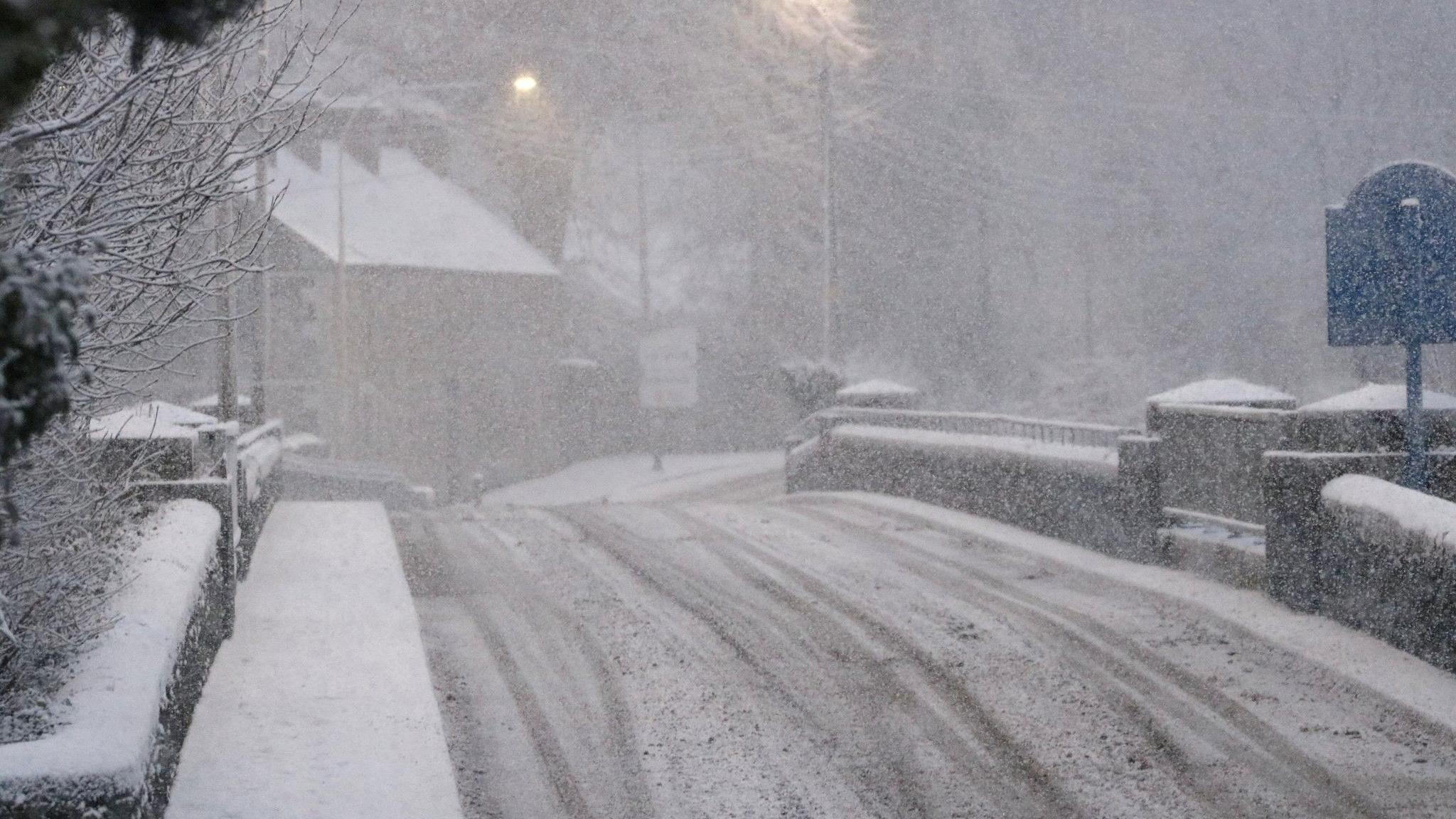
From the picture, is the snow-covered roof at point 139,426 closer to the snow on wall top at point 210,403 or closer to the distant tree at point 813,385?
the snow on wall top at point 210,403

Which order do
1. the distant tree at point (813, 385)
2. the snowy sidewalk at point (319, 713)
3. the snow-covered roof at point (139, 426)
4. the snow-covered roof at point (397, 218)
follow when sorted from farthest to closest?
the snow-covered roof at point (397, 218)
the distant tree at point (813, 385)
the snow-covered roof at point (139, 426)
the snowy sidewalk at point (319, 713)

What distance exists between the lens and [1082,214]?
5159 centimetres

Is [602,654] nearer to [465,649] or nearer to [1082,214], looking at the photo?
[465,649]

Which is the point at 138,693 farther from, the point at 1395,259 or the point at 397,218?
the point at 397,218

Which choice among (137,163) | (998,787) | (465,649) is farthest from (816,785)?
(137,163)

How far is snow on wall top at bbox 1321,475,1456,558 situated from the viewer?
8.16m

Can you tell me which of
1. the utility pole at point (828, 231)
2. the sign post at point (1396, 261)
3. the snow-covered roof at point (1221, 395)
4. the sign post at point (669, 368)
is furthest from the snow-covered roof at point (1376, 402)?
the sign post at point (669, 368)

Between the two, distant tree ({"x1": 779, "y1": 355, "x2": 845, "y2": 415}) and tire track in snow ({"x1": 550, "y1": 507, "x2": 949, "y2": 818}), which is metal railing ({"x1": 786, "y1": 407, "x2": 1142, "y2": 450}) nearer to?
distant tree ({"x1": 779, "y1": 355, "x2": 845, "y2": 415})

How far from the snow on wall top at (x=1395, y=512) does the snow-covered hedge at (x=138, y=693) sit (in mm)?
Result: 7260

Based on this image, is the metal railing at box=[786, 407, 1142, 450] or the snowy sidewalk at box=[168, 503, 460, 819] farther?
the metal railing at box=[786, 407, 1142, 450]

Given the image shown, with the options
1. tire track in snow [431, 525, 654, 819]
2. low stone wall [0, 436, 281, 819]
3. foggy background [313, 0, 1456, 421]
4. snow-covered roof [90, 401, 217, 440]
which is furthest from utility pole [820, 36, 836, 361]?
snow-covered roof [90, 401, 217, 440]

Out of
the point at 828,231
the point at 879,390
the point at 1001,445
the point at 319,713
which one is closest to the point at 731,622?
the point at 319,713

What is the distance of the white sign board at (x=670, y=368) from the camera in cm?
3353

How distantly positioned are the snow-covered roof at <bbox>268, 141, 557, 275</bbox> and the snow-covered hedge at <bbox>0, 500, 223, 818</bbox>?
29189mm
